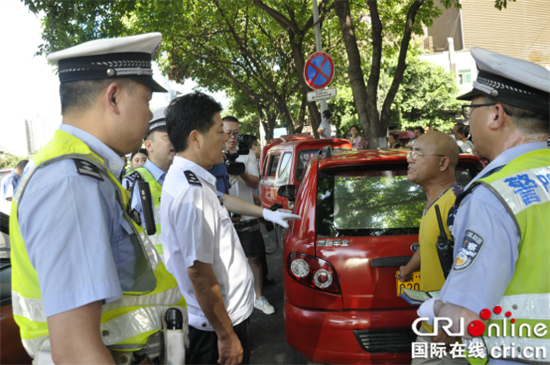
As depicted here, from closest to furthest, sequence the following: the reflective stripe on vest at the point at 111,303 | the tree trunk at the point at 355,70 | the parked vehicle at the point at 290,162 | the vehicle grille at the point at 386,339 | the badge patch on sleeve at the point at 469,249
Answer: the reflective stripe on vest at the point at 111,303, the badge patch on sleeve at the point at 469,249, the vehicle grille at the point at 386,339, the parked vehicle at the point at 290,162, the tree trunk at the point at 355,70

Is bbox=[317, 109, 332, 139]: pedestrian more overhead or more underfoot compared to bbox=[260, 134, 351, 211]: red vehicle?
more overhead

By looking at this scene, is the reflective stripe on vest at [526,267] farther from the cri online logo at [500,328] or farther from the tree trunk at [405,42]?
the tree trunk at [405,42]

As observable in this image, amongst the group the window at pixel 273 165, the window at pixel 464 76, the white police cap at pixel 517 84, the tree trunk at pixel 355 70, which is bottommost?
the window at pixel 273 165

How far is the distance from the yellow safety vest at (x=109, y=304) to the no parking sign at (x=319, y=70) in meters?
7.38

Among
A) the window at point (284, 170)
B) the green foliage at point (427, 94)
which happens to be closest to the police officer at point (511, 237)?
the window at point (284, 170)

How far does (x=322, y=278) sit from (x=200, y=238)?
3.77 ft

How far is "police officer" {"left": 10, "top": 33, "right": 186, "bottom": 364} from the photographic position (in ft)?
3.41

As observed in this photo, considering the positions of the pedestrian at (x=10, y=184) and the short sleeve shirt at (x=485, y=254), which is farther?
the pedestrian at (x=10, y=184)

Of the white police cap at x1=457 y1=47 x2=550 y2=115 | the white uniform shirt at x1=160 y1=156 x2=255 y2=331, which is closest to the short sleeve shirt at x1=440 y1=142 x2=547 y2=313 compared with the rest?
the white police cap at x1=457 y1=47 x2=550 y2=115

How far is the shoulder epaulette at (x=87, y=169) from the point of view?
3.64ft

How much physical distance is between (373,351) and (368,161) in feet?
4.24

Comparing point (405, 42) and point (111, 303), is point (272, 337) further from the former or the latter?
point (405, 42)

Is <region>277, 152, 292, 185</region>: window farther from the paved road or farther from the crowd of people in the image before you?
the crowd of people

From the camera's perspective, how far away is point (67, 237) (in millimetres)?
1047
